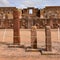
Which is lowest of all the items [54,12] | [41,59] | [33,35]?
[41,59]

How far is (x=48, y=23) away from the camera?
27094 millimetres

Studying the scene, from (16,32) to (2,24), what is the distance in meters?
16.3

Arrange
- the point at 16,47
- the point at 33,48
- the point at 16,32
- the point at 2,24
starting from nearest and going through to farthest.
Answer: the point at 33,48, the point at 16,47, the point at 16,32, the point at 2,24

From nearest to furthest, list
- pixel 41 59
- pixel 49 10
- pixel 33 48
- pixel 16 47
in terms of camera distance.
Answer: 1. pixel 41 59
2. pixel 33 48
3. pixel 16 47
4. pixel 49 10

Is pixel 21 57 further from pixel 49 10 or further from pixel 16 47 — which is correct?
pixel 49 10

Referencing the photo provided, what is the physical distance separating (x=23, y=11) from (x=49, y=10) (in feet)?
15.7

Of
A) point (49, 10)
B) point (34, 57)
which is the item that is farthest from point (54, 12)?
point (34, 57)

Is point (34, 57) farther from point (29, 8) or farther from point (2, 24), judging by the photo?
point (29, 8)

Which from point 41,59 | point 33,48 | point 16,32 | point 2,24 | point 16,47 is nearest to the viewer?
point 41,59

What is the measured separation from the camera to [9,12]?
1284 inches

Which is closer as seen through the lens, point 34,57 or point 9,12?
point 34,57

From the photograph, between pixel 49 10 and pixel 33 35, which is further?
pixel 49 10

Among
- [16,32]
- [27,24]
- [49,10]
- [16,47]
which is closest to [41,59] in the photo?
[16,47]

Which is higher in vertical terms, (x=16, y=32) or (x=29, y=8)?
(x=29, y=8)
